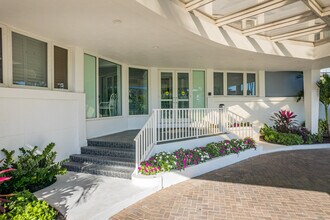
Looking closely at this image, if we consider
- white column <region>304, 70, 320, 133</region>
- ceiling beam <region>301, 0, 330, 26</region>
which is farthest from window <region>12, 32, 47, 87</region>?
white column <region>304, 70, 320, 133</region>

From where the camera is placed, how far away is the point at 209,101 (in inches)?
341

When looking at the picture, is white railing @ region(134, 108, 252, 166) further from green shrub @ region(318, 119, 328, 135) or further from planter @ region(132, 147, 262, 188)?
green shrub @ region(318, 119, 328, 135)

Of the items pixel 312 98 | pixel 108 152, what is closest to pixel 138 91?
pixel 108 152

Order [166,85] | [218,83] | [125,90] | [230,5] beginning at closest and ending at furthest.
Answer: [230,5] < [125,90] < [166,85] < [218,83]

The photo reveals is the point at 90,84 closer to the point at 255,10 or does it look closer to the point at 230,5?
the point at 230,5

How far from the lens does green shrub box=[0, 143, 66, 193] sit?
330cm

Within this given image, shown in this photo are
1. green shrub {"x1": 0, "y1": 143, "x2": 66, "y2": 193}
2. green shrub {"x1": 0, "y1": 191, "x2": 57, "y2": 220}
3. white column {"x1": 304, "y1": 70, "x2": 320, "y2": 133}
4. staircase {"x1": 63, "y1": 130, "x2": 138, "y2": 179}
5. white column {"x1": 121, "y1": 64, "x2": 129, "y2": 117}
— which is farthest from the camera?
white column {"x1": 304, "y1": 70, "x2": 320, "y2": 133}

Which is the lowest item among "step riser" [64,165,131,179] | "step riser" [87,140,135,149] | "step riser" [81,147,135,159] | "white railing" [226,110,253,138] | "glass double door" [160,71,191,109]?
"step riser" [64,165,131,179]

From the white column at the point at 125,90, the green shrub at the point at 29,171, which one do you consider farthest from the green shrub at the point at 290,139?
the green shrub at the point at 29,171

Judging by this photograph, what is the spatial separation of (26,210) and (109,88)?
469 cm

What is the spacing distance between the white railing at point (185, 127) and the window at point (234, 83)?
227 cm

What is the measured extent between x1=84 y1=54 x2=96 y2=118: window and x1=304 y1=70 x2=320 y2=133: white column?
8.11 metres

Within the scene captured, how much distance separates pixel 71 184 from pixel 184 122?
10.6ft

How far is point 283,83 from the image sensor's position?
A: 9.48 metres
